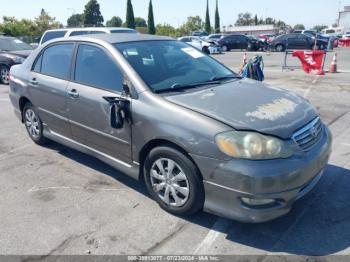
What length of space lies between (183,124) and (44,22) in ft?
174

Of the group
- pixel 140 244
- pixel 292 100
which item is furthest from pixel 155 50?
pixel 140 244

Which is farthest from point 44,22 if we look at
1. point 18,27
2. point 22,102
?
point 22,102

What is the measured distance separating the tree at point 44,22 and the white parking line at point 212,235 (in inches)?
2001

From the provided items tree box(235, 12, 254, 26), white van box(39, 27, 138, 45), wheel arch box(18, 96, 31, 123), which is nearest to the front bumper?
wheel arch box(18, 96, 31, 123)

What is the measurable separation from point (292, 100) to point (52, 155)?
133 inches

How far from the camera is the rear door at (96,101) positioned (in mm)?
3611

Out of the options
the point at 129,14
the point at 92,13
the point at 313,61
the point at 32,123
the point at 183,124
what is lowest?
the point at 313,61

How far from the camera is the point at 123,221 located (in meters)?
3.26

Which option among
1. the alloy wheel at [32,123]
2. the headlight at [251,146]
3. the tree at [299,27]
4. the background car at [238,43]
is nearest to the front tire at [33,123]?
the alloy wheel at [32,123]

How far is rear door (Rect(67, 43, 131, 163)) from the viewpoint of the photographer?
361cm

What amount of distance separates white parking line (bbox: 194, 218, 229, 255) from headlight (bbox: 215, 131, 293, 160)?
778 mm

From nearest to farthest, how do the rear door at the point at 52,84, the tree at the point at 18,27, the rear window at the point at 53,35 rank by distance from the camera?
1. the rear door at the point at 52,84
2. the rear window at the point at 53,35
3. the tree at the point at 18,27

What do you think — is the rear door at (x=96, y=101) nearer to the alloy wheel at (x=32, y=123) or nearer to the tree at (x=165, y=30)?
the alloy wheel at (x=32, y=123)

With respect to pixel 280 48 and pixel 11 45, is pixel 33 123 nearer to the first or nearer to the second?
pixel 11 45
